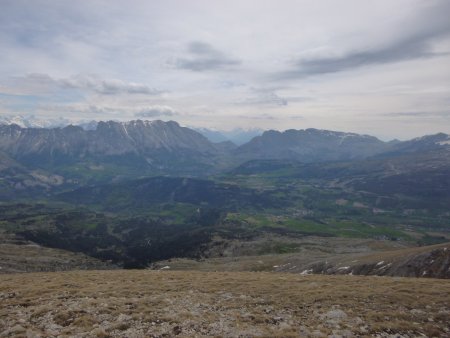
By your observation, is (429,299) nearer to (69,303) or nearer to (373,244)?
(69,303)

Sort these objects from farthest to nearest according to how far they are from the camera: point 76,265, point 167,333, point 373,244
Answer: point 373,244 → point 76,265 → point 167,333

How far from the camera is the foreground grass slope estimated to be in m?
24.6

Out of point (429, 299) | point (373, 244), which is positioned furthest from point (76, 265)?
point (429, 299)

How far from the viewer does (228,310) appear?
98.9ft

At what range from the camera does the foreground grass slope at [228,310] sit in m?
24.6

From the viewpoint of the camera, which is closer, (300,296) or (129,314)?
(129,314)

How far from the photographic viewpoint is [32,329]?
2477 cm

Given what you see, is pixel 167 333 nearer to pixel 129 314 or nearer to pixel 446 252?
pixel 129 314

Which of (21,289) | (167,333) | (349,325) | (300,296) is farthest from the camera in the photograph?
(21,289)

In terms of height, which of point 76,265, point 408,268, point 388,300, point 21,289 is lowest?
point 76,265

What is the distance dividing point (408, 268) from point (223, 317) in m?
57.9

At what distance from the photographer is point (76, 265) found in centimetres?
17712

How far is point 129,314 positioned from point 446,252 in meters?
66.5

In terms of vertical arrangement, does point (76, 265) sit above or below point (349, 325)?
below
